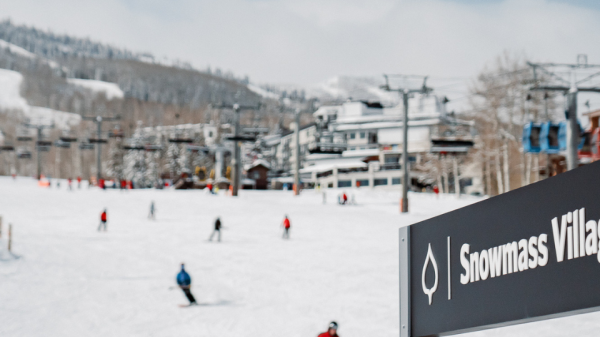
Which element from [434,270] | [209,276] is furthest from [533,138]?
[434,270]

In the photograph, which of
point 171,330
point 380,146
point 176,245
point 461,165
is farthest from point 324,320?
point 380,146

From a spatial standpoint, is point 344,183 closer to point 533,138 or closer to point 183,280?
point 533,138

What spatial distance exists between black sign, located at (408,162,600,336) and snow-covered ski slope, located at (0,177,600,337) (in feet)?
25.8

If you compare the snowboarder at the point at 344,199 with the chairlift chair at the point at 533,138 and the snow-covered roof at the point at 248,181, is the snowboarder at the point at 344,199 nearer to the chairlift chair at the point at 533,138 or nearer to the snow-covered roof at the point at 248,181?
the chairlift chair at the point at 533,138

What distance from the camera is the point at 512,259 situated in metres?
2.57

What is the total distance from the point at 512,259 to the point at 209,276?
15076 mm

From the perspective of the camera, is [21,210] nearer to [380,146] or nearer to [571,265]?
[571,265]

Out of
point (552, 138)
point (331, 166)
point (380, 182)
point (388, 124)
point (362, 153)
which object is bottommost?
point (380, 182)

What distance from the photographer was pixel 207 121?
112812 millimetres

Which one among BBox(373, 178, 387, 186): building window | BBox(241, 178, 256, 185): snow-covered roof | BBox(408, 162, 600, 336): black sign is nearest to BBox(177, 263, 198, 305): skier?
BBox(408, 162, 600, 336): black sign

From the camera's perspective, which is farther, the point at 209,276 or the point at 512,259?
the point at 209,276

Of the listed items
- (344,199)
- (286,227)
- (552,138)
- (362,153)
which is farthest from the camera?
(362,153)

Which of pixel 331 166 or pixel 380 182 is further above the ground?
pixel 331 166

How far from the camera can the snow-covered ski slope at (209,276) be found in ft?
38.9
